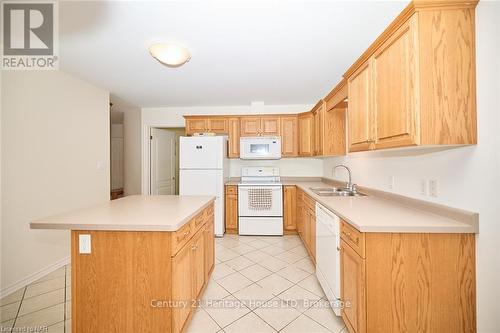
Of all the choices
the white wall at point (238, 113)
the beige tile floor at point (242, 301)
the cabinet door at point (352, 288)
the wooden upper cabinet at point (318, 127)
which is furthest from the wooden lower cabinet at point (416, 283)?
the white wall at point (238, 113)

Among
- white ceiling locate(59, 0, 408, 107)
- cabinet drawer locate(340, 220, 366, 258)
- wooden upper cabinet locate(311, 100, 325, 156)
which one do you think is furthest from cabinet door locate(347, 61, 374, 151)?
wooden upper cabinet locate(311, 100, 325, 156)

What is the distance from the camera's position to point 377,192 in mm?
2301

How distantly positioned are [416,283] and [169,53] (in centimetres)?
242

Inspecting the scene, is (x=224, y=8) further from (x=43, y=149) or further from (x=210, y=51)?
(x=43, y=149)

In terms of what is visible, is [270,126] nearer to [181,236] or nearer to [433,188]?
[433,188]

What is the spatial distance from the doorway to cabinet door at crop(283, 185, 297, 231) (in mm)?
2767

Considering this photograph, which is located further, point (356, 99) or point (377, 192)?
point (377, 192)

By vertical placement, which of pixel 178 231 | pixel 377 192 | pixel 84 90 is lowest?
pixel 178 231

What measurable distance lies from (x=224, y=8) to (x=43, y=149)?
260 centimetres

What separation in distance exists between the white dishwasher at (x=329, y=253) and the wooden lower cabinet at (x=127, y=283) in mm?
1194

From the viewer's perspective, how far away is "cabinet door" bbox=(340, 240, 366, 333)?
1349 mm

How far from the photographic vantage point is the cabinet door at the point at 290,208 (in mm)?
3904

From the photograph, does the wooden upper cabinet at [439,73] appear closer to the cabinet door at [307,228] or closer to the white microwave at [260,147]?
the cabinet door at [307,228]

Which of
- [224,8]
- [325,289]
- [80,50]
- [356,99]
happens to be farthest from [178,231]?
[80,50]
